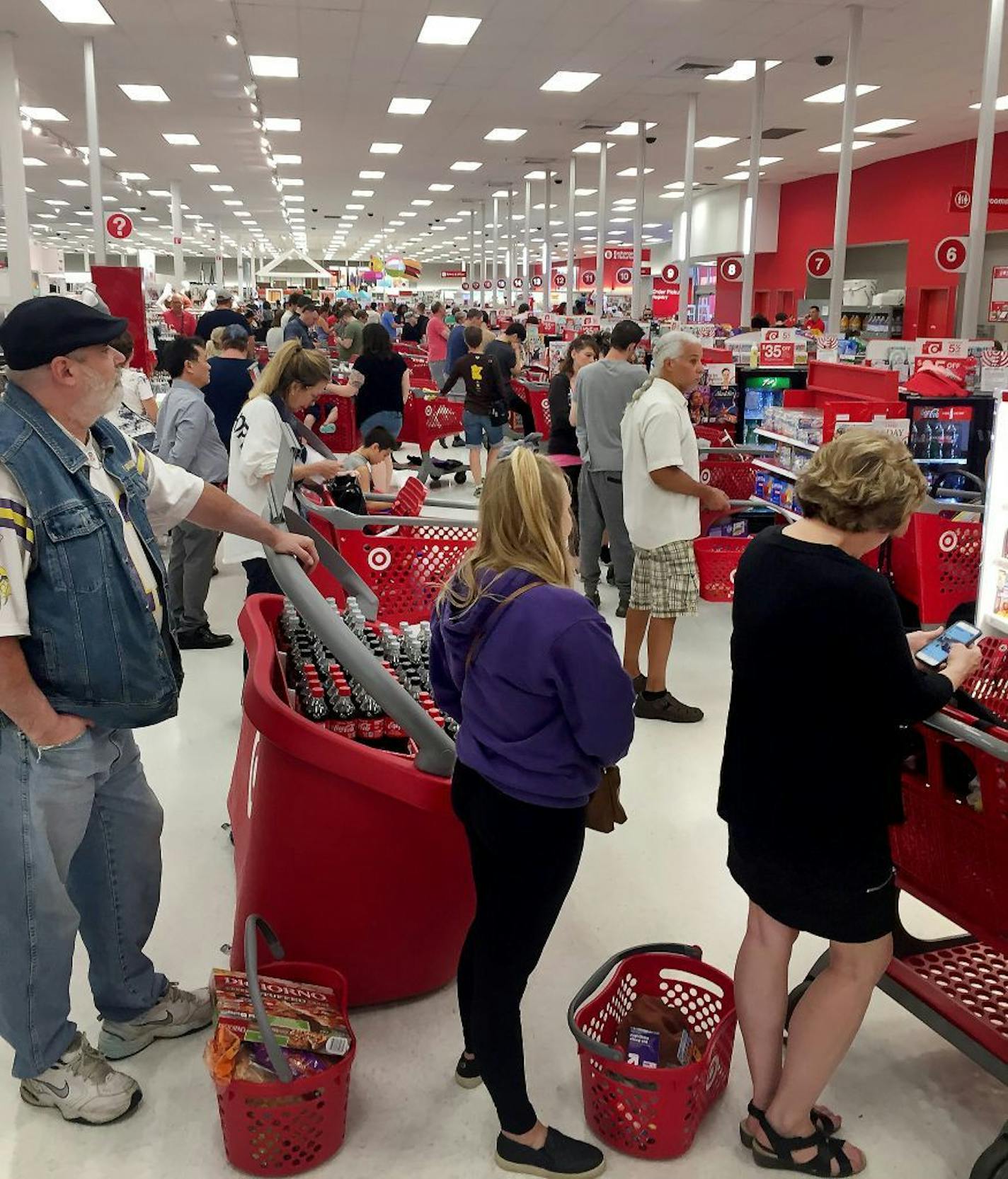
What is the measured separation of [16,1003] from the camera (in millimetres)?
2346

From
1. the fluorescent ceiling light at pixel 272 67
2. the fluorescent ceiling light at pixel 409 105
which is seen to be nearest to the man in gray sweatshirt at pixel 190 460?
the fluorescent ceiling light at pixel 272 67

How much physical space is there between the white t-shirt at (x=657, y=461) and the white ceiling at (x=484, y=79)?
252 inches

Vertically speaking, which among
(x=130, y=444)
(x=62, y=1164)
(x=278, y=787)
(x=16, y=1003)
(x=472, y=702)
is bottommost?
(x=62, y=1164)

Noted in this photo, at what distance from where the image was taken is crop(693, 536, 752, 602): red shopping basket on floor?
20.5 ft

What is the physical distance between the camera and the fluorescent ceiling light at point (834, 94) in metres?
12.9

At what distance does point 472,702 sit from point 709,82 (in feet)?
40.8

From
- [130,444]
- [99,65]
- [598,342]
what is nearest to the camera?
[130,444]

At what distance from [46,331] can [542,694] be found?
1198 millimetres

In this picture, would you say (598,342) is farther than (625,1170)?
Yes

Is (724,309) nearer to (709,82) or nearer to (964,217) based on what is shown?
(964,217)

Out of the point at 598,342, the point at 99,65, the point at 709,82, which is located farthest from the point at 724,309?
the point at 598,342

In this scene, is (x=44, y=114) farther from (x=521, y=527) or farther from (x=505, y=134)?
(x=521, y=527)

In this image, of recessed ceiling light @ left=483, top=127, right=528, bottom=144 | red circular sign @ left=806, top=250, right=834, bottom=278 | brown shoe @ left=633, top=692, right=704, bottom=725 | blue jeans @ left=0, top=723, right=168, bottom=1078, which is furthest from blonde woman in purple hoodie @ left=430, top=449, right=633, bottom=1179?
recessed ceiling light @ left=483, top=127, right=528, bottom=144

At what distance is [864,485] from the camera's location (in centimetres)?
208
